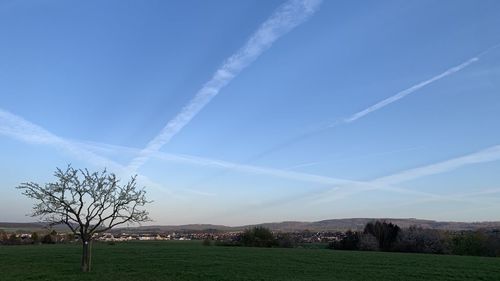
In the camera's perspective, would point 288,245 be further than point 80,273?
Yes

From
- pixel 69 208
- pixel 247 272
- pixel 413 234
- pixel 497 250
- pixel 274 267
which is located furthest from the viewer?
pixel 413 234

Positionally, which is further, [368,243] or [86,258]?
[368,243]

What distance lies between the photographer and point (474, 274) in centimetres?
3484

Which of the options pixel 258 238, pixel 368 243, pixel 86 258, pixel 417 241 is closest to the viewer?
pixel 86 258

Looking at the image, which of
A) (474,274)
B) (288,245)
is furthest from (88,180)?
(288,245)

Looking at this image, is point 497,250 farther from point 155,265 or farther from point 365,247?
point 155,265

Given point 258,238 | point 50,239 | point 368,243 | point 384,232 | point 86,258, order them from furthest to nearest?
point 50,239, point 258,238, point 384,232, point 368,243, point 86,258

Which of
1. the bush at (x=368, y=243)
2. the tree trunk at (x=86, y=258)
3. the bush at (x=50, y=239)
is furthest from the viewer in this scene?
the bush at (x=50, y=239)

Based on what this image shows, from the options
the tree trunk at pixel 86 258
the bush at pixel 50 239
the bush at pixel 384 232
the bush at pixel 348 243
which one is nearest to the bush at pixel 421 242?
the bush at pixel 384 232

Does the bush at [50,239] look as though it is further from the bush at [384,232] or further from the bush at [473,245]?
the bush at [473,245]

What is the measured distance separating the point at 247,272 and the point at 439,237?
58.5 m

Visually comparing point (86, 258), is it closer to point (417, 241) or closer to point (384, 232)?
point (417, 241)

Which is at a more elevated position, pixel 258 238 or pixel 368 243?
pixel 258 238

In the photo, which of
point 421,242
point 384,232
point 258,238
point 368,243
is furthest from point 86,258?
point 384,232
